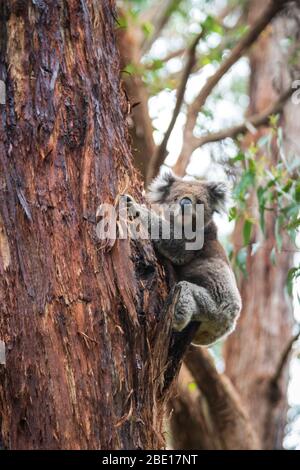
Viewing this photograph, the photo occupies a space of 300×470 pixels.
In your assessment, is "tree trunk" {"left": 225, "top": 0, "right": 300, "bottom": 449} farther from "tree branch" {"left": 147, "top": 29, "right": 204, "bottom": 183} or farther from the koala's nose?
the koala's nose

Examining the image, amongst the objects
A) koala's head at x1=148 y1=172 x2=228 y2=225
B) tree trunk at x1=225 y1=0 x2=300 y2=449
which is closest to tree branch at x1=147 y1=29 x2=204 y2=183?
koala's head at x1=148 y1=172 x2=228 y2=225

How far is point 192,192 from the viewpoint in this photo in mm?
4727

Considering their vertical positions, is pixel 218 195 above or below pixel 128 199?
above

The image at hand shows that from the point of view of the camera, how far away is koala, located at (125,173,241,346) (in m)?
3.95

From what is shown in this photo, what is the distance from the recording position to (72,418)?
2842 mm

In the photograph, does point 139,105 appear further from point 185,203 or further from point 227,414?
point 227,414

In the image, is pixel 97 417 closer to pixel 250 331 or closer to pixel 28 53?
pixel 28 53

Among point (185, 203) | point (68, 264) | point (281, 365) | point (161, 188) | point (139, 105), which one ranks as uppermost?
point (139, 105)

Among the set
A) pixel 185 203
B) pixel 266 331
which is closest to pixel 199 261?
pixel 185 203

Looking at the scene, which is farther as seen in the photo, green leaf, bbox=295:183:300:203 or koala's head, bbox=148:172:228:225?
koala's head, bbox=148:172:228:225

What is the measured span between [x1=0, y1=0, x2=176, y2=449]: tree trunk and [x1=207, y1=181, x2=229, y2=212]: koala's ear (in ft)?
4.67

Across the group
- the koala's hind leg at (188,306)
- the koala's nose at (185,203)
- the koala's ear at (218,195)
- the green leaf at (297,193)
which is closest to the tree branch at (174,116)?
the koala's ear at (218,195)

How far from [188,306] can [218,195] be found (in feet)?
3.86

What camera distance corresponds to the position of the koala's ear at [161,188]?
4793 millimetres
